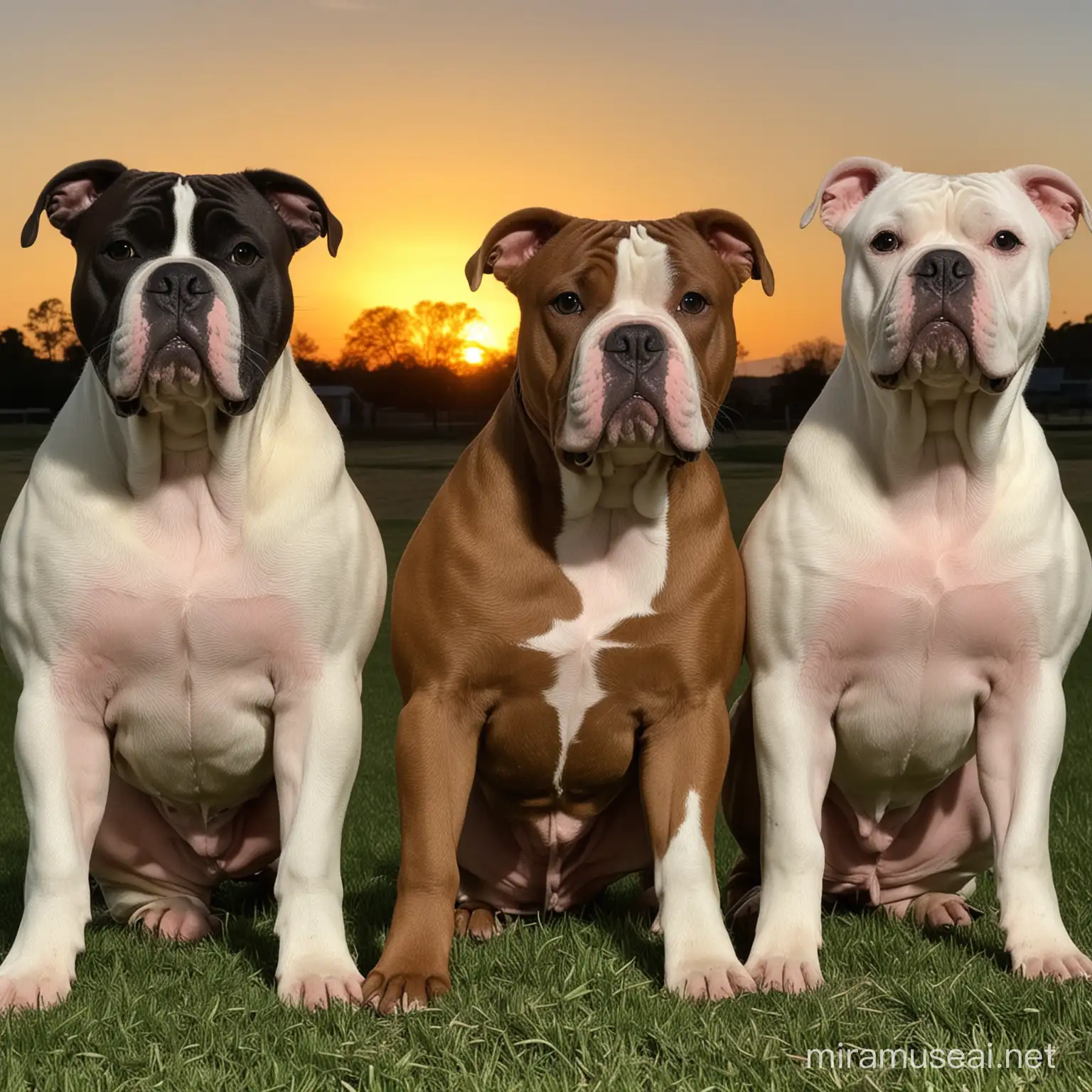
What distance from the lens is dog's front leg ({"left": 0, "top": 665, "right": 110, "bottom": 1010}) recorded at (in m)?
4.46

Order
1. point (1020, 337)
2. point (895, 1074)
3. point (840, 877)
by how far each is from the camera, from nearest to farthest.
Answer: point (895, 1074), point (1020, 337), point (840, 877)

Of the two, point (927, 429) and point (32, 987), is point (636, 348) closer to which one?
point (927, 429)

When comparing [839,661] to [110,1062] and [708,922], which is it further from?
[110,1062]

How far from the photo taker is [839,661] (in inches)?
191

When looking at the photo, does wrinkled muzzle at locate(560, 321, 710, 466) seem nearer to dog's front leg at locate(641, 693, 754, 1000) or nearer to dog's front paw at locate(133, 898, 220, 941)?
dog's front leg at locate(641, 693, 754, 1000)

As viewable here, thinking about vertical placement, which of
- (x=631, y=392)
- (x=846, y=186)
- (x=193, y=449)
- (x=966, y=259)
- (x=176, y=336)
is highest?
(x=846, y=186)

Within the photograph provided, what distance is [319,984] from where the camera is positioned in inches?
174

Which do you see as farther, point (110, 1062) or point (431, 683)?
point (431, 683)

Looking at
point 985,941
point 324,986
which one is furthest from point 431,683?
point 985,941

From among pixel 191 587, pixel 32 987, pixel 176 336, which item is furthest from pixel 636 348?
pixel 32 987

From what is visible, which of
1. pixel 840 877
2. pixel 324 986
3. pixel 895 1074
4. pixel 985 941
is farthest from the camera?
pixel 840 877

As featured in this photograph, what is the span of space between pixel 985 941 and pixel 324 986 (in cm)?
223

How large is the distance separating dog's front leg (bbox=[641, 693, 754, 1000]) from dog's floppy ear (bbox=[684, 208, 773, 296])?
1.41m

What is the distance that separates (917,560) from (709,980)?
1.45m
